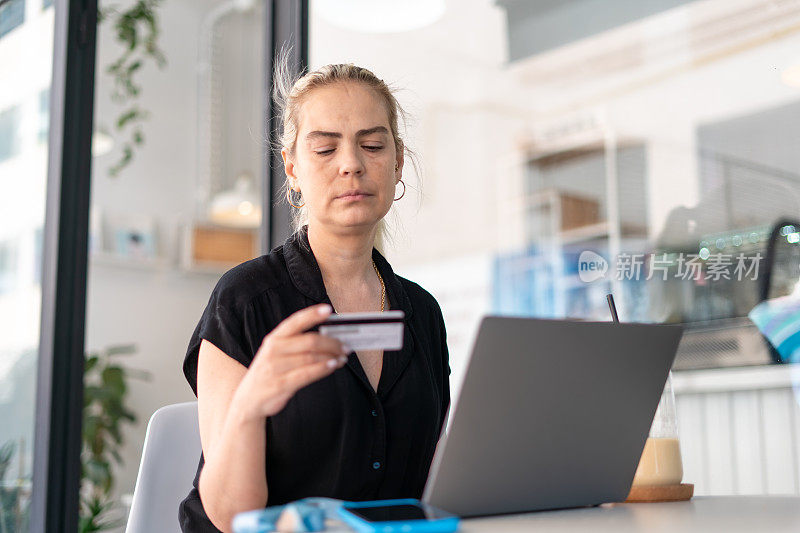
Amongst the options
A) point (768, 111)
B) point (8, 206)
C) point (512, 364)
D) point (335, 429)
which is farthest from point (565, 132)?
point (8, 206)

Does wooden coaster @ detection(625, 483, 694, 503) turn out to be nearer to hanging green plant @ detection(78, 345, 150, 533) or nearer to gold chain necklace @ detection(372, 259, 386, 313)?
gold chain necklace @ detection(372, 259, 386, 313)

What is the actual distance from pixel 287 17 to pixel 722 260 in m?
1.39

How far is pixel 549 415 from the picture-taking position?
2.99 ft

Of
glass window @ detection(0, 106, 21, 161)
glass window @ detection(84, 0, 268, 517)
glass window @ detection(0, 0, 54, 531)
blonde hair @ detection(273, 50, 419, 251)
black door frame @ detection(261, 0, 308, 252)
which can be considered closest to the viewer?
blonde hair @ detection(273, 50, 419, 251)

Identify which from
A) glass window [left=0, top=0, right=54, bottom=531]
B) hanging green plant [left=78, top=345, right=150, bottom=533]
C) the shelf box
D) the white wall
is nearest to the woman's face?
glass window [left=0, top=0, right=54, bottom=531]

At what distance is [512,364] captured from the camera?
0.84m

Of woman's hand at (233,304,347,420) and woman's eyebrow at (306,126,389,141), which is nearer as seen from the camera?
woman's hand at (233,304,347,420)

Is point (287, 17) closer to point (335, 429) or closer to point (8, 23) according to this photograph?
point (8, 23)

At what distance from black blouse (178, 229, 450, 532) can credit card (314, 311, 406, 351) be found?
0.41 metres

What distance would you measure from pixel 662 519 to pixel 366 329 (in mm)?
413

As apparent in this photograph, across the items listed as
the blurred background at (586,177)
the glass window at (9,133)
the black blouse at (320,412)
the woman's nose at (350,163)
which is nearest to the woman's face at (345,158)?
the woman's nose at (350,163)

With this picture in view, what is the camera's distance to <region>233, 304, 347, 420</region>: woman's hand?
2.71 ft

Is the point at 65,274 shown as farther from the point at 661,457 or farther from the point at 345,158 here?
Answer: the point at 661,457

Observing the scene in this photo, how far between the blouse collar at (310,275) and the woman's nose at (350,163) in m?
0.16
